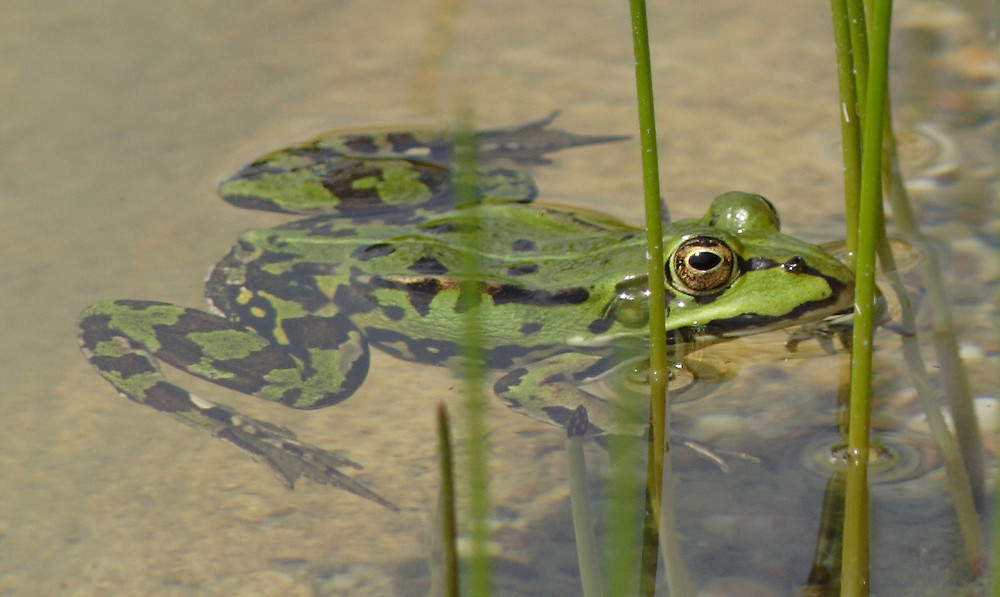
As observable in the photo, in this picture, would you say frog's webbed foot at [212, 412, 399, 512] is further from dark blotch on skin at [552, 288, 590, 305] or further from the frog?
dark blotch on skin at [552, 288, 590, 305]

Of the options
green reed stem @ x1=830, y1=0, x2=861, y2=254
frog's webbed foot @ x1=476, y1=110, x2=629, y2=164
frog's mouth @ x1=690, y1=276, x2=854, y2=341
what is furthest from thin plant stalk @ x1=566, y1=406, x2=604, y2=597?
frog's webbed foot @ x1=476, y1=110, x2=629, y2=164

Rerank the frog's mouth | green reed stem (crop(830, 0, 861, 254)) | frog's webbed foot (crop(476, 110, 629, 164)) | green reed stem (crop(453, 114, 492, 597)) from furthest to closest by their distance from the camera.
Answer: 1. frog's webbed foot (crop(476, 110, 629, 164))
2. the frog's mouth
3. green reed stem (crop(830, 0, 861, 254))
4. green reed stem (crop(453, 114, 492, 597))

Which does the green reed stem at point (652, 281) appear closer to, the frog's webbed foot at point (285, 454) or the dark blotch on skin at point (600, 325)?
the frog's webbed foot at point (285, 454)

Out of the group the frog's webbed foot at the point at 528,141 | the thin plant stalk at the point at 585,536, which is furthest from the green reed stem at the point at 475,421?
the frog's webbed foot at the point at 528,141

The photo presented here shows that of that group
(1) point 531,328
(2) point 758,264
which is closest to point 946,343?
(2) point 758,264

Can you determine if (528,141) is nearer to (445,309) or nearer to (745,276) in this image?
(445,309)

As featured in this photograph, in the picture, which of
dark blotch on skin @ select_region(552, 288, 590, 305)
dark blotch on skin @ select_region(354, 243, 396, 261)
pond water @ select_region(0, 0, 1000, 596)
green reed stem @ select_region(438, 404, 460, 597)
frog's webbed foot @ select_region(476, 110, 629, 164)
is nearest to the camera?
green reed stem @ select_region(438, 404, 460, 597)
